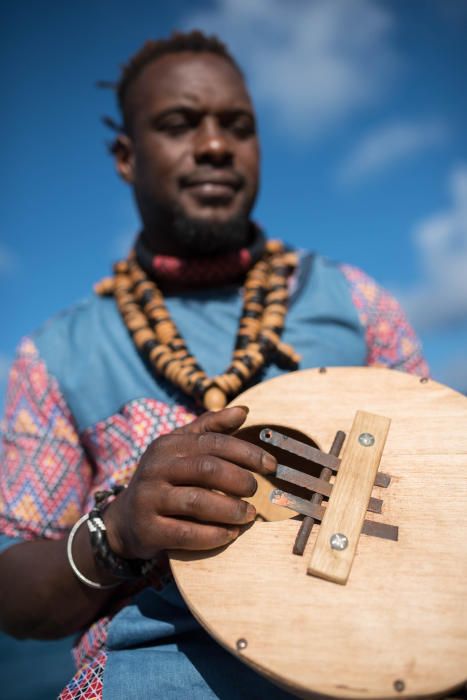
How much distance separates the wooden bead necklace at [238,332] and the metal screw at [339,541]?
658 mm

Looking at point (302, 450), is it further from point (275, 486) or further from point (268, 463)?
point (275, 486)

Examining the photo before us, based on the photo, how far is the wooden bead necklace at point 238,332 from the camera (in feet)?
6.09

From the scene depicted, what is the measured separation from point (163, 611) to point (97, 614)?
316mm

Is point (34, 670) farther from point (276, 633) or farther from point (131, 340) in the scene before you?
point (276, 633)

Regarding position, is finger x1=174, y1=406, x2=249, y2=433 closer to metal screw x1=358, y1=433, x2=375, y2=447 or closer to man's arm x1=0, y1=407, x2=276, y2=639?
man's arm x1=0, y1=407, x2=276, y2=639

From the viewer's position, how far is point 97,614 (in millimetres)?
1799

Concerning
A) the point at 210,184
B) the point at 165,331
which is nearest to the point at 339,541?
the point at 165,331

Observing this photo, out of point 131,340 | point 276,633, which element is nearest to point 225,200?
point 131,340

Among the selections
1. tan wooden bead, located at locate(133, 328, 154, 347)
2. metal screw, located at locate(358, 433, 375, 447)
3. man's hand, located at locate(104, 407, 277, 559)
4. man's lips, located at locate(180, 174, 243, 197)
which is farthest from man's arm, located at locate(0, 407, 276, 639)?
man's lips, located at locate(180, 174, 243, 197)

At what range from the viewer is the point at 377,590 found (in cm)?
110

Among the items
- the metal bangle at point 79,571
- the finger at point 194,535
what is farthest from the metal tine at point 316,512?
the metal bangle at point 79,571

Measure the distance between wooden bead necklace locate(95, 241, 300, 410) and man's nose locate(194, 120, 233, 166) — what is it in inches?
15.6

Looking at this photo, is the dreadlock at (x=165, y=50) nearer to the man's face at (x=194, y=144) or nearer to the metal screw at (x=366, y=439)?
the man's face at (x=194, y=144)

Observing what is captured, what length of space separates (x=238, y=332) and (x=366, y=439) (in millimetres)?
808
